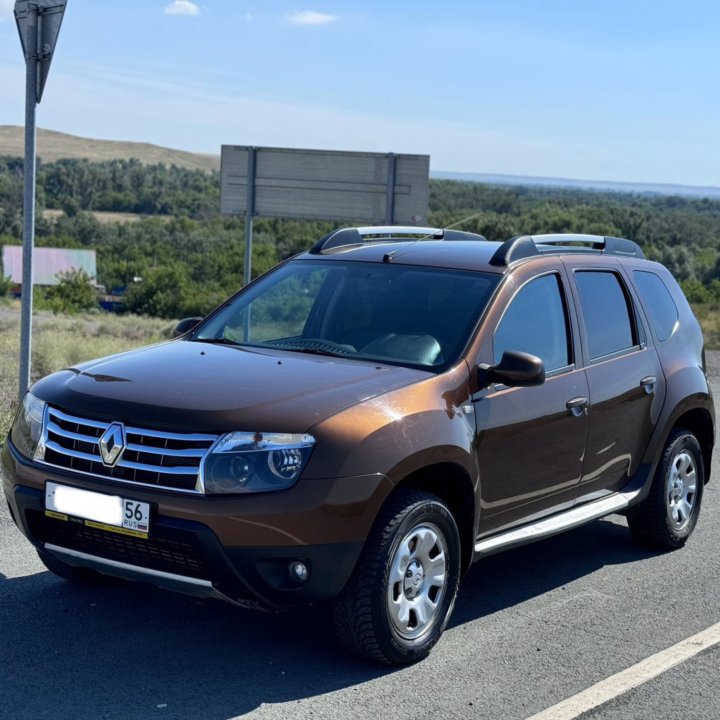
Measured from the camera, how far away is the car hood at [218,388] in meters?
4.42

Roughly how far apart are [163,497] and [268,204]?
39.7ft

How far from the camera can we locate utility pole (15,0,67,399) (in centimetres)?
762

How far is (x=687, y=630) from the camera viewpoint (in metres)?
5.38

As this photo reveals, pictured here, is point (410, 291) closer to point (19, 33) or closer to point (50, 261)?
point (19, 33)

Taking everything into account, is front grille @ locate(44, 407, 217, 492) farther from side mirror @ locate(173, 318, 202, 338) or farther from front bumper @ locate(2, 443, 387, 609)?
side mirror @ locate(173, 318, 202, 338)

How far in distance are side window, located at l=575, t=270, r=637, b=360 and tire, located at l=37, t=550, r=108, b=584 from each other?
2774 millimetres

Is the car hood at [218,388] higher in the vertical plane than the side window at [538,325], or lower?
lower

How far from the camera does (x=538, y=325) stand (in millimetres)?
5719

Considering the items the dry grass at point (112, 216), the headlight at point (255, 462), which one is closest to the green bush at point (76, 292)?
the headlight at point (255, 462)

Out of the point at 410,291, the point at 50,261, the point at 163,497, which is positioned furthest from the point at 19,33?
the point at 50,261

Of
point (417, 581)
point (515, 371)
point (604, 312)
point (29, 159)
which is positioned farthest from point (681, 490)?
point (29, 159)

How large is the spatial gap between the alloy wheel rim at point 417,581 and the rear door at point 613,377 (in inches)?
52.4

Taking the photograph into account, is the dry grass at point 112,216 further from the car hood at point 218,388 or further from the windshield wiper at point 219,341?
the car hood at point 218,388

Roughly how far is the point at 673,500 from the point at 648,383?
2.79 feet
